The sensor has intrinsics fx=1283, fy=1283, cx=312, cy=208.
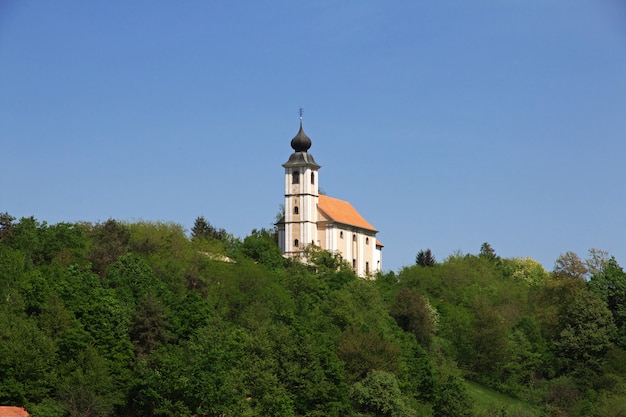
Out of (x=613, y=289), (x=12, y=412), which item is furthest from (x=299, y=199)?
(x=12, y=412)

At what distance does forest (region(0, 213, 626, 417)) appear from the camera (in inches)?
2260

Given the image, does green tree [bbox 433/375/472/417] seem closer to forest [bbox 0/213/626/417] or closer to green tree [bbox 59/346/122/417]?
forest [bbox 0/213/626/417]

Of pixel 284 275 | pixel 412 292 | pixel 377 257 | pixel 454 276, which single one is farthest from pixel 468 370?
pixel 377 257

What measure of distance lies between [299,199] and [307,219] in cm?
186

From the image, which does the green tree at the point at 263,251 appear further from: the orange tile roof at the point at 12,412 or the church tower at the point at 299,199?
the orange tile roof at the point at 12,412

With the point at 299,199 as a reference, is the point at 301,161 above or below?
above

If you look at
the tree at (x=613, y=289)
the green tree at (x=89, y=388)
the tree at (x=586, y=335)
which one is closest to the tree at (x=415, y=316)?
the tree at (x=586, y=335)

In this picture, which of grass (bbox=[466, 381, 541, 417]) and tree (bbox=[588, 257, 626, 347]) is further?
tree (bbox=[588, 257, 626, 347])

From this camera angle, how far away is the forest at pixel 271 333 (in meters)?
57.4

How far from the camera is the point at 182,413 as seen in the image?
56.3 meters

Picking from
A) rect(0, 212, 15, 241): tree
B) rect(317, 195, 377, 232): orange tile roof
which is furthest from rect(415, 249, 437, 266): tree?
rect(0, 212, 15, 241): tree

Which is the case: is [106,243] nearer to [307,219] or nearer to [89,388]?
[89,388]

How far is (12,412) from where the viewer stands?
53.7m

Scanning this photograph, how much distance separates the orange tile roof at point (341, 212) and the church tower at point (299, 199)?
1.32 m
